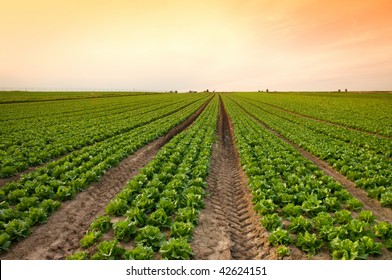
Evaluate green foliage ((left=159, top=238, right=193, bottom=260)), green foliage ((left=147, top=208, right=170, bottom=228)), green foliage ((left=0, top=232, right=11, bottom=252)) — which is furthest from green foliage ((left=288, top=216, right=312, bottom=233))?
green foliage ((left=0, top=232, right=11, bottom=252))

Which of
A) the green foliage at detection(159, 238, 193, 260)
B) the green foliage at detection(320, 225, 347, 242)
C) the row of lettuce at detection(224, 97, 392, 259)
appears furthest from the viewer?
the green foliage at detection(320, 225, 347, 242)

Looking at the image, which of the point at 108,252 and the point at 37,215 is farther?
the point at 37,215

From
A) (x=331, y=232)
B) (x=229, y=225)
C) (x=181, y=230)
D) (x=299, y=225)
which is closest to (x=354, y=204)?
(x=331, y=232)

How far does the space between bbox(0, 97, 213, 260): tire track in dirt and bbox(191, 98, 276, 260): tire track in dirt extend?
347 cm

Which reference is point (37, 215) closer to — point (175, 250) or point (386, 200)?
point (175, 250)

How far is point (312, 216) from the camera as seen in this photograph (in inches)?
314

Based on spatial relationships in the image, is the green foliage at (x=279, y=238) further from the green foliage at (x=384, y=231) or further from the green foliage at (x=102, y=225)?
the green foliage at (x=102, y=225)

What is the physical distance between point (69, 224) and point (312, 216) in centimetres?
771

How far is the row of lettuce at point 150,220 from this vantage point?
5832mm

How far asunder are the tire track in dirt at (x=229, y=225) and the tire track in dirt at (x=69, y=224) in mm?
3466

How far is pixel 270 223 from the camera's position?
23.7 feet

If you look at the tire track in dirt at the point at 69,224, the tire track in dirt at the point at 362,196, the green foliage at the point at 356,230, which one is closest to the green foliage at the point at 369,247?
the green foliage at the point at 356,230

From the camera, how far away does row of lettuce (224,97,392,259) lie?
6.09m

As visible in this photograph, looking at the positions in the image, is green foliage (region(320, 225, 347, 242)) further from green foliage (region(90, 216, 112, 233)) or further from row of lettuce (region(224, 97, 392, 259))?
green foliage (region(90, 216, 112, 233))
